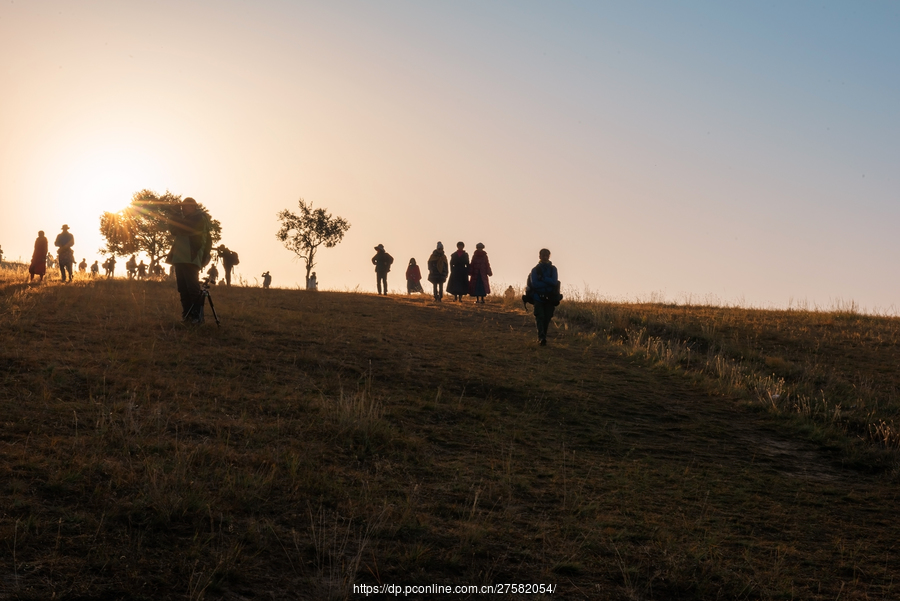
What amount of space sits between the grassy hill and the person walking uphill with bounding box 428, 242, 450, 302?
12679mm

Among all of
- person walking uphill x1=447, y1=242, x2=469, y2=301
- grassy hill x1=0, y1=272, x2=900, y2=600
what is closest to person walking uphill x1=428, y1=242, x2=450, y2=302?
person walking uphill x1=447, y1=242, x2=469, y2=301

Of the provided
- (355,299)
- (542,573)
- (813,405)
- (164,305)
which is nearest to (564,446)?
(542,573)

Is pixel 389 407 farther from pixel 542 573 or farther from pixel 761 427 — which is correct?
pixel 761 427

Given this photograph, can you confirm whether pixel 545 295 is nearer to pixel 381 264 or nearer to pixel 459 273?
pixel 459 273

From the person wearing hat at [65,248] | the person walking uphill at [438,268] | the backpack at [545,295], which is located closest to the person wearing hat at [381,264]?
the person walking uphill at [438,268]

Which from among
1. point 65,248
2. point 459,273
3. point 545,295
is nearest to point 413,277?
point 459,273

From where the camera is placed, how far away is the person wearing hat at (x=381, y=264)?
3114 cm

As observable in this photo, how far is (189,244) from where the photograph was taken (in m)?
13.0

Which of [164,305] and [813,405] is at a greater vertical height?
[164,305]

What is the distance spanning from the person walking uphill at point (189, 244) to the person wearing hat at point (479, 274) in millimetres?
14476

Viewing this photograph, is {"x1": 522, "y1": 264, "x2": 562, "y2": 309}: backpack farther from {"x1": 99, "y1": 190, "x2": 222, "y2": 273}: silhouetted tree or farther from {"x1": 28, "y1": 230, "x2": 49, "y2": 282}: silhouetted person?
{"x1": 99, "y1": 190, "x2": 222, "y2": 273}: silhouetted tree

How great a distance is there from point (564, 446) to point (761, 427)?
4072mm

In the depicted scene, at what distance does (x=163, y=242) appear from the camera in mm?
58344

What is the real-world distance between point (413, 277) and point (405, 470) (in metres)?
29.8
